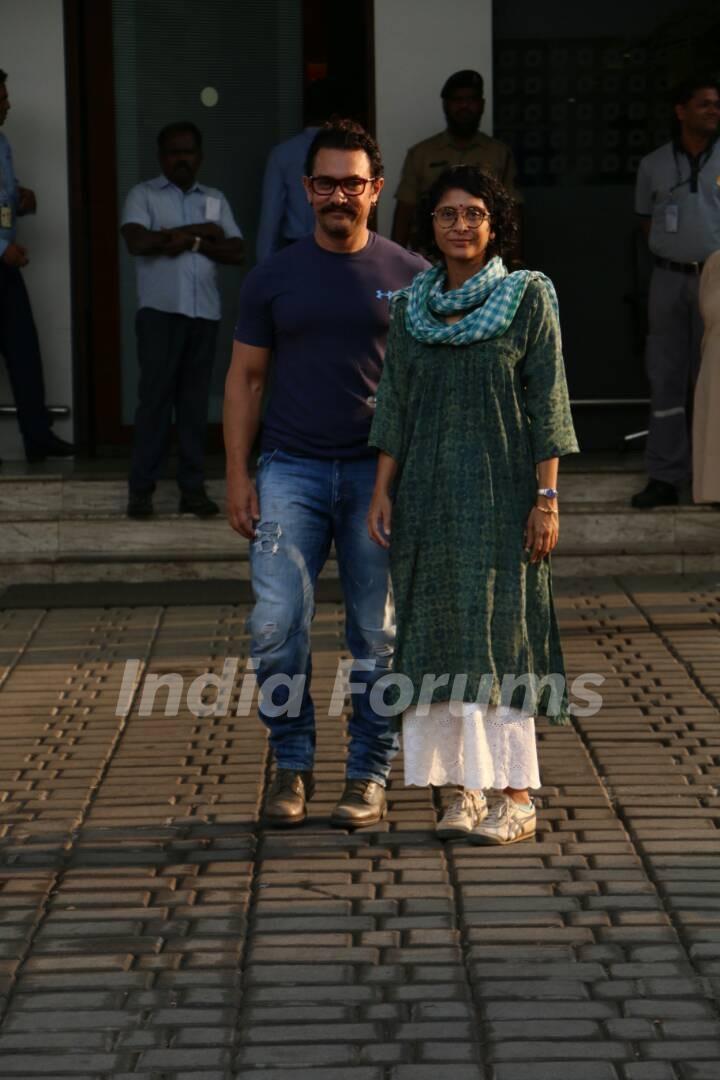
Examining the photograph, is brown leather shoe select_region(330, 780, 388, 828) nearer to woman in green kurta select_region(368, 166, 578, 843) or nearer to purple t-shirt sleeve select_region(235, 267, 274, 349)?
woman in green kurta select_region(368, 166, 578, 843)

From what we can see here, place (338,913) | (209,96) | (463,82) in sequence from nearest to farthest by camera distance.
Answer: (338,913) < (463,82) < (209,96)

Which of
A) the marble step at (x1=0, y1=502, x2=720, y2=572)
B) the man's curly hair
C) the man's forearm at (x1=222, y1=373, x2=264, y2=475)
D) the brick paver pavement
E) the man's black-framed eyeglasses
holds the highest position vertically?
the man's curly hair

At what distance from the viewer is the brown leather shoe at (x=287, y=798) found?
6.07 metres

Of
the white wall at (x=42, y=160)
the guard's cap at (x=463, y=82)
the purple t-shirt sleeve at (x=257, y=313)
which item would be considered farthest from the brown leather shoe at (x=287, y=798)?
the white wall at (x=42, y=160)

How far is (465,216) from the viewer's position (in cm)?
577

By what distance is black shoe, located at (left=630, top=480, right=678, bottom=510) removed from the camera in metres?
10.8

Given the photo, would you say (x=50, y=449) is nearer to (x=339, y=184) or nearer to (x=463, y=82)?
(x=463, y=82)

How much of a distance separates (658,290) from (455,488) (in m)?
5.22

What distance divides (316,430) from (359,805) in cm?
113

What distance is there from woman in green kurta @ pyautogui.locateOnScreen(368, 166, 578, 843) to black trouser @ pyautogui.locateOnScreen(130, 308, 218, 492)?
15.9ft

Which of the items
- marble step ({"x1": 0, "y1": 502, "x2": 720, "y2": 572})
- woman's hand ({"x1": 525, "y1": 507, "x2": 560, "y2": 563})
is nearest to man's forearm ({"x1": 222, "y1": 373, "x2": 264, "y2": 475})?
woman's hand ({"x1": 525, "y1": 507, "x2": 560, "y2": 563})

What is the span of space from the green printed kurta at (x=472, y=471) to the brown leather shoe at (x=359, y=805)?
0.44 m

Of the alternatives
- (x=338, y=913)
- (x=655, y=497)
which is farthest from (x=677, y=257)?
(x=338, y=913)

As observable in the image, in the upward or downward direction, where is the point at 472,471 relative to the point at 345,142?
downward
